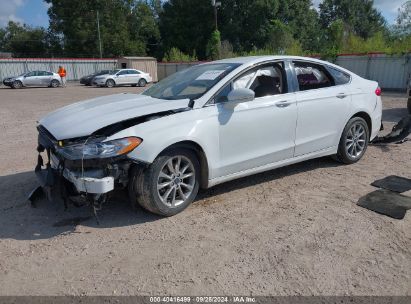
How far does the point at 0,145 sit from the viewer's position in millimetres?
7754

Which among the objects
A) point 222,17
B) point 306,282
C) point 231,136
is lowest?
point 306,282

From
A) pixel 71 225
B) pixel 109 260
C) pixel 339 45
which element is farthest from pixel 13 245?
pixel 339 45

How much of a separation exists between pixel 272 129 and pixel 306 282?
2133 mm

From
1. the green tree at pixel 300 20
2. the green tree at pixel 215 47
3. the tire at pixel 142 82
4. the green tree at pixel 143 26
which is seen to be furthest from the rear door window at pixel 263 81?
the green tree at pixel 143 26

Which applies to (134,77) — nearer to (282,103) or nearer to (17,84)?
(17,84)

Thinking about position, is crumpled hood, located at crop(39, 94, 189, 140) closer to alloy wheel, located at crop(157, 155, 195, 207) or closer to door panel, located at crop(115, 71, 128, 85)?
alloy wheel, located at crop(157, 155, 195, 207)

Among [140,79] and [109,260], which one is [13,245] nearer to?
[109,260]

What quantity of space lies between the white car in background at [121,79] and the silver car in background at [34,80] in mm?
3046

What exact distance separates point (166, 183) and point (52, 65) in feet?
124

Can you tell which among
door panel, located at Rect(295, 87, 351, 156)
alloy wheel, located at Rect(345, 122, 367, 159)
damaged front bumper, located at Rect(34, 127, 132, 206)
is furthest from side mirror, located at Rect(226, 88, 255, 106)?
alloy wheel, located at Rect(345, 122, 367, 159)

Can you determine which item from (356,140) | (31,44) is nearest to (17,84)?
(356,140)

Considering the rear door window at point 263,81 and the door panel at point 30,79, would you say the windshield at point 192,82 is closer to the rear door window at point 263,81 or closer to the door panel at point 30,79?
the rear door window at point 263,81

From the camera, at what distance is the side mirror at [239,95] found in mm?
4262

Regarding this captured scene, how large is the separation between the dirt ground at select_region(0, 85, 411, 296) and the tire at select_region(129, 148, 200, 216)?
16 cm
